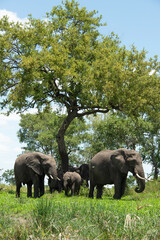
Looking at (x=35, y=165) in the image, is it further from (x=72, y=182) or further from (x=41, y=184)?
(x=72, y=182)

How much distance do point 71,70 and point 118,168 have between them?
1234 centimetres

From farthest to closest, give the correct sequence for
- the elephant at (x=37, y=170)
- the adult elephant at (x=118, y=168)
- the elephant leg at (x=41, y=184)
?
the elephant leg at (x=41, y=184) → the elephant at (x=37, y=170) → the adult elephant at (x=118, y=168)

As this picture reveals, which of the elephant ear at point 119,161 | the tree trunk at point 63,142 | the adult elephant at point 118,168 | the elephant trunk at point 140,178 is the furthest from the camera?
the tree trunk at point 63,142

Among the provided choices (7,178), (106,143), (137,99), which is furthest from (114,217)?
(7,178)

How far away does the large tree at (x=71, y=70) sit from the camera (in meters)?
26.6

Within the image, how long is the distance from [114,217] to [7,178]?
4157 centimetres

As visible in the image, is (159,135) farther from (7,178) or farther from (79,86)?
(7,178)

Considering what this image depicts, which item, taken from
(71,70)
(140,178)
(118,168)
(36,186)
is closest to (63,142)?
(71,70)

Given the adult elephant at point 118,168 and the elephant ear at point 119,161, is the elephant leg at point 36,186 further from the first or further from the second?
the elephant ear at point 119,161

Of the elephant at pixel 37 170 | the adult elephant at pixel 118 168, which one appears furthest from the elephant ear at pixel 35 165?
the adult elephant at pixel 118 168

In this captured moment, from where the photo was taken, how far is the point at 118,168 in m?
16.6

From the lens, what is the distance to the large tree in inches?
1046

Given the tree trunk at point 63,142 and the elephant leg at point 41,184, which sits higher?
the tree trunk at point 63,142

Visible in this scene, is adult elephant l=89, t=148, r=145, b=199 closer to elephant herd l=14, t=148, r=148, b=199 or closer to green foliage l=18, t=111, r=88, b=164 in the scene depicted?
elephant herd l=14, t=148, r=148, b=199
